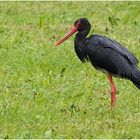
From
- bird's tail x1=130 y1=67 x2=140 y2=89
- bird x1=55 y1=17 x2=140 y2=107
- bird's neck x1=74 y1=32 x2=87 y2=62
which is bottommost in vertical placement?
bird's tail x1=130 y1=67 x2=140 y2=89

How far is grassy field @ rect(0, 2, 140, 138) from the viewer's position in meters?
8.20

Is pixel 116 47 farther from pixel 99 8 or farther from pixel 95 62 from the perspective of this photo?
pixel 99 8

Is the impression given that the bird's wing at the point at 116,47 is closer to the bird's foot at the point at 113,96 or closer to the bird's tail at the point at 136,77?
the bird's tail at the point at 136,77

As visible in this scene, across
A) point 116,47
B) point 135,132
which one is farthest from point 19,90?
point 135,132

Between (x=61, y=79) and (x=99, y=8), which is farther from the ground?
(x=99, y=8)

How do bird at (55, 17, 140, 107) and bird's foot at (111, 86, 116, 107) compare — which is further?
bird's foot at (111, 86, 116, 107)

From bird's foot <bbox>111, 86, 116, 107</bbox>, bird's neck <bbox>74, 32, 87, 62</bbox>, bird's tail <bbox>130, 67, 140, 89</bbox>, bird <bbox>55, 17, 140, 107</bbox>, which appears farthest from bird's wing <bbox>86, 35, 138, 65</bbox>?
bird's foot <bbox>111, 86, 116, 107</bbox>

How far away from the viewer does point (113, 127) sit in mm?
8273

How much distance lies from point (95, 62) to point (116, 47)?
0.39 metres

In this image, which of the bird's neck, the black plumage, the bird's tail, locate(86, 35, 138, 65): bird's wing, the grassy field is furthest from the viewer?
the bird's neck

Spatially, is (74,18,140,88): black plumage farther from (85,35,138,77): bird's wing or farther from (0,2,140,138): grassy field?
(0,2,140,138): grassy field

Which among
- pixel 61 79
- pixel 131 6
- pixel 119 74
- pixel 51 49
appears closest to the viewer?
pixel 119 74

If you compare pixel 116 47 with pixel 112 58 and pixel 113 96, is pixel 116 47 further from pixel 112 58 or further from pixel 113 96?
pixel 113 96

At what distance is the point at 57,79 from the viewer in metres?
10.3
